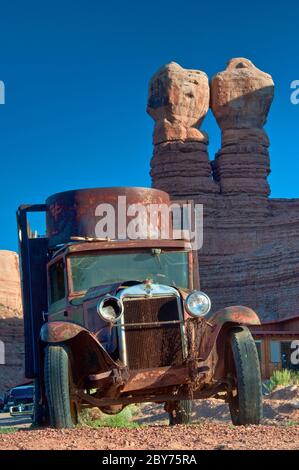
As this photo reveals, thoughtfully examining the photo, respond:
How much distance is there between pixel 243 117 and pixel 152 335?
2298 inches

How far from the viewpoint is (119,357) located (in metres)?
9.27

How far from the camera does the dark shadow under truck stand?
9.25 m

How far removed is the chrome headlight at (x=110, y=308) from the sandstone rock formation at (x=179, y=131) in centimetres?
5353

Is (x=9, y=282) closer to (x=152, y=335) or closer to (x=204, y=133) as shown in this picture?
(x=204, y=133)

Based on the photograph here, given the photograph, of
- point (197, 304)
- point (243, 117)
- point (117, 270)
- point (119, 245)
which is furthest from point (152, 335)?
point (243, 117)

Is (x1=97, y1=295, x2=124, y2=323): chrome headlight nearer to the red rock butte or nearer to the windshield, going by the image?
the windshield

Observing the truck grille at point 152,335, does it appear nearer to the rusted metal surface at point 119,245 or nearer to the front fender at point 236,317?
the front fender at point 236,317

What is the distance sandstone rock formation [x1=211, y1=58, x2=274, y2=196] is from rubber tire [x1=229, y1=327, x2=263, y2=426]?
55.5 meters

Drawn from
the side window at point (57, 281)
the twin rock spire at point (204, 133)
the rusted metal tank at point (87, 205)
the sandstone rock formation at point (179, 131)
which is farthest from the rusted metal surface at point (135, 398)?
the sandstone rock formation at point (179, 131)

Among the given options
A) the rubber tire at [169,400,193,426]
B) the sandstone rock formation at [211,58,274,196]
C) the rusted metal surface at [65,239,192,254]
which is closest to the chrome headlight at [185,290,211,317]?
the rusted metal surface at [65,239,192,254]

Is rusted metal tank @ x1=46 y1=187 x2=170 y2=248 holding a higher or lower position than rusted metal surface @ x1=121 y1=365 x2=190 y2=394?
higher

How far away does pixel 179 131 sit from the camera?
64.4 meters

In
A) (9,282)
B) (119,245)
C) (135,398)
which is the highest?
(119,245)

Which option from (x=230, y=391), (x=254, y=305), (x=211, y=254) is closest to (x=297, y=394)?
(x=230, y=391)
